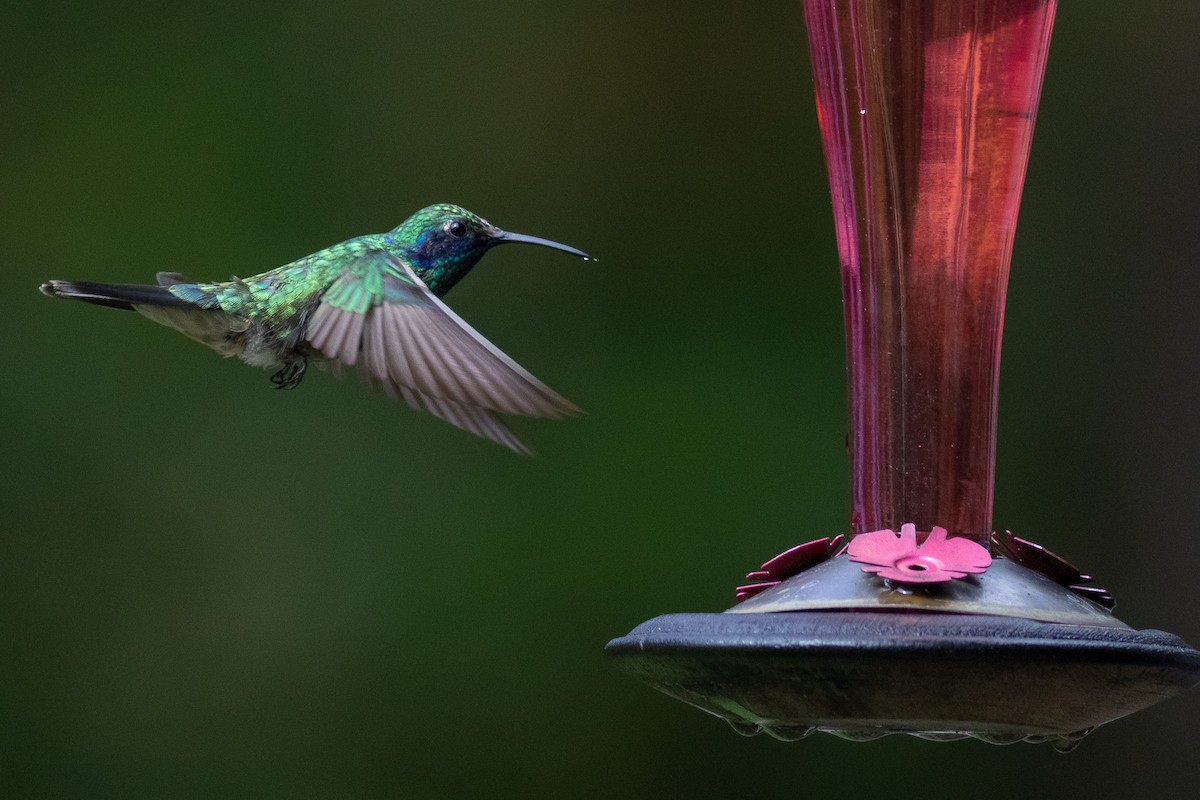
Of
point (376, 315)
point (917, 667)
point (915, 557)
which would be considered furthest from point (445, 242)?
point (917, 667)

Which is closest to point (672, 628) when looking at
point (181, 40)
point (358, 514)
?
point (358, 514)

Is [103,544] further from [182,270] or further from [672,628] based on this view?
[672,628]

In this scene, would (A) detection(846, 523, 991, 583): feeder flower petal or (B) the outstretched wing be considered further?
(B) the outstretched wing

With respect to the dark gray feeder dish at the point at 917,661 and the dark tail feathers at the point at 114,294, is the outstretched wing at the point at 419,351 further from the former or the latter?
the dark gray feeder dish at the point at 917,661

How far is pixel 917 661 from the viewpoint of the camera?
1.33 meters

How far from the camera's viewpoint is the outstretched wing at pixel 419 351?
1867 mm

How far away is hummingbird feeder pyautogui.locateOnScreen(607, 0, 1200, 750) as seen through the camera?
1.50 meters

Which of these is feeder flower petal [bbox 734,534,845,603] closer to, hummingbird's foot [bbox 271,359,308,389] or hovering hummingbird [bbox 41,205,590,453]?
hovering hummingbird [bbox 41,205,590,453]

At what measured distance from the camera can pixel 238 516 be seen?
4145 millimetres

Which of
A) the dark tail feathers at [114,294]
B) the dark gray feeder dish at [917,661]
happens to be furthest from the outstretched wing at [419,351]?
the dark gray feeder dish at [917,661]

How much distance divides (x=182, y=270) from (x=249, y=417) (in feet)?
1.50

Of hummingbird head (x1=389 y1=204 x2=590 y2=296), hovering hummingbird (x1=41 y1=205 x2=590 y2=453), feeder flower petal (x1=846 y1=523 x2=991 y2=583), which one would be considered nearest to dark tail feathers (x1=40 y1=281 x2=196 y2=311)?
hovering hummingbird (x1=41 y1=205 x2=590 y2=453)

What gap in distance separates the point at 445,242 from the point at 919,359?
3.34ft

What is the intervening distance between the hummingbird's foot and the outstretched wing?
0.12 metres
